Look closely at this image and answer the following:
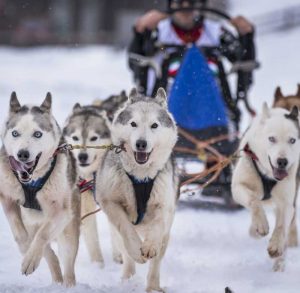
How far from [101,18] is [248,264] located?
83.9 feet

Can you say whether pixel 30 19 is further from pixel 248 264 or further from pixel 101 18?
pixel 248 264

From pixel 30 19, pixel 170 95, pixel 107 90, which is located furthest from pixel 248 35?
pixel 30 19

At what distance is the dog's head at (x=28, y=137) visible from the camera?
2854 mm

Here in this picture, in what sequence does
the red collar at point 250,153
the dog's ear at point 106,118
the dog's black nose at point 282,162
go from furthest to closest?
the dog's ear at point 106,118
the red collar at point 250,153
the dog's black nose at point 282,162

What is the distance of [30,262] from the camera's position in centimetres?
283

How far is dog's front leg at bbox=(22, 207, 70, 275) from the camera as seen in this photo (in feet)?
9.30

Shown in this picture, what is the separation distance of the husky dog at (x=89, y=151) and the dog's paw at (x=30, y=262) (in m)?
1.14

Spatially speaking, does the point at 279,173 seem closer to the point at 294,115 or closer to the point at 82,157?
the point at 294,115

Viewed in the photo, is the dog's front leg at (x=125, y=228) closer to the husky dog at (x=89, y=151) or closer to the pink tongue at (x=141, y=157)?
the pink tongue at (x=141, y=157)

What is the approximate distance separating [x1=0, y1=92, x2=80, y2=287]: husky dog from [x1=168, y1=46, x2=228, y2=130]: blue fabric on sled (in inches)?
68.1

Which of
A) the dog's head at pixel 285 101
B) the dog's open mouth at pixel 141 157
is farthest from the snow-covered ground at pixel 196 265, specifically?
the dog's head at pixel 285 101

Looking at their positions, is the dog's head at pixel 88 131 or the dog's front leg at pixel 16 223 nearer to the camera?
the dog's front leg at pixel 16 223

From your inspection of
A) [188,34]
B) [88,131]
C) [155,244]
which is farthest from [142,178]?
[188,34]

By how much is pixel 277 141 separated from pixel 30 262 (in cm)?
155
